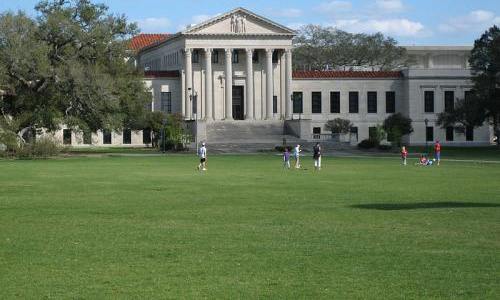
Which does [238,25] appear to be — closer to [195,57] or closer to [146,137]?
[195,57]

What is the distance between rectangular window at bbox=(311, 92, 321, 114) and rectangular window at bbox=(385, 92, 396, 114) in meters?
8.39

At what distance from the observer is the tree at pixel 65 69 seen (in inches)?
2869

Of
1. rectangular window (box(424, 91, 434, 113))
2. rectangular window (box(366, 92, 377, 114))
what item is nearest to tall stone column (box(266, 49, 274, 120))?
rectangular window (box(366, 92, 377, 114))

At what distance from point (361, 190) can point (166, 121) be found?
6727 cm

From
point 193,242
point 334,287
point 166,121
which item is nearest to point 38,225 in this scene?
point 193,242

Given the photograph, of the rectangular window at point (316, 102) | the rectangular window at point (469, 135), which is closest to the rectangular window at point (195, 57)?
the rectangular window at point (316, 102)

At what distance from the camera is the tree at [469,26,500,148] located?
90.3 m

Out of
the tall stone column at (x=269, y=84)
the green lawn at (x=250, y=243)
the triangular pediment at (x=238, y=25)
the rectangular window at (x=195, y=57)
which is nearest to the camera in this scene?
the green lawn at (x=250, y=243)

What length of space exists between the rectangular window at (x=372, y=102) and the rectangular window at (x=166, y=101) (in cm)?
2427

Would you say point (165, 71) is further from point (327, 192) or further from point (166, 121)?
point (327, 192)

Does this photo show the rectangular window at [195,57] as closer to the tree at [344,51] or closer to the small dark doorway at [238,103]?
the small dark doorway at [238,103]

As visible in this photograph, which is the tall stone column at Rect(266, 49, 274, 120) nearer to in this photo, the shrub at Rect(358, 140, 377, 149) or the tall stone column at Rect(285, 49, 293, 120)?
the tall stone column at Rect(285, 49, 293, 120)

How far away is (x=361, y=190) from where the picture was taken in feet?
107

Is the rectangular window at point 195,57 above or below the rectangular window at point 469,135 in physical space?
→ above
